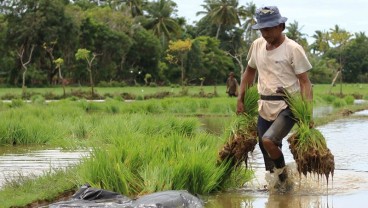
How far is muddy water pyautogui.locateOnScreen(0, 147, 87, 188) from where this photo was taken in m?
9.02

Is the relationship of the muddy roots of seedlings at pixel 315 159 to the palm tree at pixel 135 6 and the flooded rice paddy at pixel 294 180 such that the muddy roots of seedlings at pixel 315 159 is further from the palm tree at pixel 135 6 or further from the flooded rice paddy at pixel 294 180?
the palm tree at pixel 135 6

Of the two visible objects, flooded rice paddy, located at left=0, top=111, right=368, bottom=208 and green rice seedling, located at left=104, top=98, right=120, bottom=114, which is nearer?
flooded rice paddy, located at left=0, top=111, right=368, bottom=208

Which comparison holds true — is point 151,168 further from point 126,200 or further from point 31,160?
point 31,160

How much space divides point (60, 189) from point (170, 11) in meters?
64.3

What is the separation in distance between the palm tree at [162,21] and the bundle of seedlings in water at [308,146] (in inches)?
2522

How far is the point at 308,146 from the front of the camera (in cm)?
687

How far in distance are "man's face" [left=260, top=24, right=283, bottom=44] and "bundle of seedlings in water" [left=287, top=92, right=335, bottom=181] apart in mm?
613

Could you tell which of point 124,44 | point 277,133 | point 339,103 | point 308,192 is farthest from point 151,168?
point 124,44

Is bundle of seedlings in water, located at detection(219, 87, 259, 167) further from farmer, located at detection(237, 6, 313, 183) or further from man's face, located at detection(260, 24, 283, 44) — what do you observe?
man's face, located at detection(260, 24, 283, 44)

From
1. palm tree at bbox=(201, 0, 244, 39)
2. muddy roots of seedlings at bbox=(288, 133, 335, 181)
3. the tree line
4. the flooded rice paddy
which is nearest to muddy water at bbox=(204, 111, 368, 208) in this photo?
the flooded rice paddy

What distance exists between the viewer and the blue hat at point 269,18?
6961 millimetres

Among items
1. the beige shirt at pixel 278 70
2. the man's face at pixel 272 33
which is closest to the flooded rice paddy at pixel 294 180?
the beige shirt at pixel 278 70

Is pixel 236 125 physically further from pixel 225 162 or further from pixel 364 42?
pixel 364 42

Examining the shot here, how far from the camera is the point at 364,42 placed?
90438 mm
